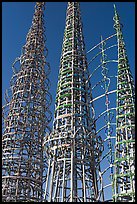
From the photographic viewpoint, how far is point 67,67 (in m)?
46.2

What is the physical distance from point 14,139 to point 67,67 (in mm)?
14702

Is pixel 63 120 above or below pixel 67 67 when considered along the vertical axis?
below

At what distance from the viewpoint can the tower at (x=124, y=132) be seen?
109ft

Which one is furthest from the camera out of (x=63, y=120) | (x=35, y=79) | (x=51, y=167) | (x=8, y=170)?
(x=35, y=79)

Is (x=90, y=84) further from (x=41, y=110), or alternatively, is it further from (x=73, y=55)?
(x=41, y=110)

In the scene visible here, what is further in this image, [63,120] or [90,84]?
[90,84]

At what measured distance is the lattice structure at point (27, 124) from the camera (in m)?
43.4

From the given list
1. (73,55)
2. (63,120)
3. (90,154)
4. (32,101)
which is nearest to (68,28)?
(73,55)

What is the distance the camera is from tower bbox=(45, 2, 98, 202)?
117 ft

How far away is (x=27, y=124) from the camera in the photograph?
4850cm

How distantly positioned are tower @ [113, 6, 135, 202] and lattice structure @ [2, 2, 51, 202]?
15029 mm

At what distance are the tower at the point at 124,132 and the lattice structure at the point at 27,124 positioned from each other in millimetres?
15029

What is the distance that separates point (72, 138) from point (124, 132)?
7.46 metres

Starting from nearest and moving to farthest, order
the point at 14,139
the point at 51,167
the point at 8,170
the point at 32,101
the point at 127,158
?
the point at 127,158 → the point at 51,167 → the point at 8,170 → the point at 14,139 → the point at 32,101
